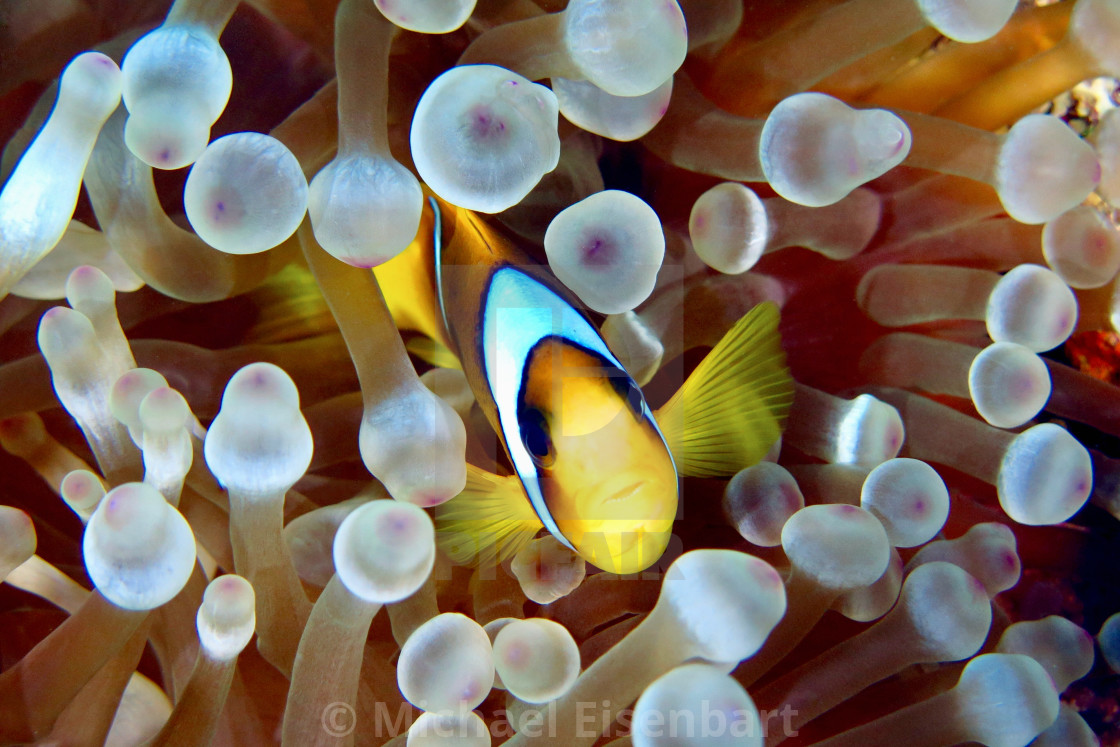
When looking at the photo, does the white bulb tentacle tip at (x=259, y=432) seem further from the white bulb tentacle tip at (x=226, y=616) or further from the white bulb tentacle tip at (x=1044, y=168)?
the white bulb tentacle tip at (x=1044, y=168)

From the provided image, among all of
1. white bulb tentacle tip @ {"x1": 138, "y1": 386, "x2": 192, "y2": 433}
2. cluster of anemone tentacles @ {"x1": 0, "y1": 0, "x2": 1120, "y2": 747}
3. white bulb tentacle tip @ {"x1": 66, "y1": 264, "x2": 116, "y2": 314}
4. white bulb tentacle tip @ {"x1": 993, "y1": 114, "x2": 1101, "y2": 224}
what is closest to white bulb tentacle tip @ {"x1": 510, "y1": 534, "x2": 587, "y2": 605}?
cluster of anemone tentacles @ {"x1": 0, "y1": 0, "x2": 1120, "y2": 747}

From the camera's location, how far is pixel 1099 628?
898 mm

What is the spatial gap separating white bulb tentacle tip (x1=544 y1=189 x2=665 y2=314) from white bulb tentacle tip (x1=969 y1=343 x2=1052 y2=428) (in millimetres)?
330

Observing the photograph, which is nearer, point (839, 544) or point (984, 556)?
point (839, 544)

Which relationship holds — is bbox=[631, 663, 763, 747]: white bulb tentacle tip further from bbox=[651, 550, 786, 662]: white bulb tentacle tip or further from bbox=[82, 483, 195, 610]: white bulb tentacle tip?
bbox=[82, 483, 195, 610]: white bulb tentacle tip

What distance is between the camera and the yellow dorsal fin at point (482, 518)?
764 millimetres

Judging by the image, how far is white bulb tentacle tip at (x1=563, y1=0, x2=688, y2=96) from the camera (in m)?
0.59

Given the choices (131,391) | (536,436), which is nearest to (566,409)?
(536,436)

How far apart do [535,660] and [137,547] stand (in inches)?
11.1

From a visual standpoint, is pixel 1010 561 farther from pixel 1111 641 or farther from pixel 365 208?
pixel 365 208

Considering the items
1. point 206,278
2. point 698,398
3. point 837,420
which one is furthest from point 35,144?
point 837,420

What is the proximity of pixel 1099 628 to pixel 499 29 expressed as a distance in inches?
36.0

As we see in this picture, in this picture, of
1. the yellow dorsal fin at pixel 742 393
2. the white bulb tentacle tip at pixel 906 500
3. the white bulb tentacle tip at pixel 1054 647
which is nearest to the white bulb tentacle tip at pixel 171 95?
the yellow dorsal fin at pixel 742 393

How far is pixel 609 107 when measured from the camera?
0.73m
